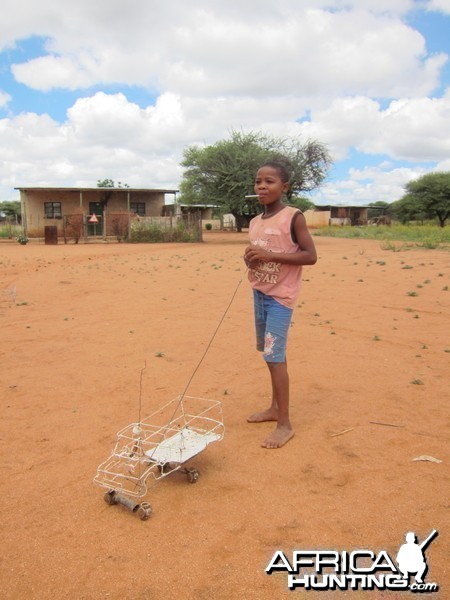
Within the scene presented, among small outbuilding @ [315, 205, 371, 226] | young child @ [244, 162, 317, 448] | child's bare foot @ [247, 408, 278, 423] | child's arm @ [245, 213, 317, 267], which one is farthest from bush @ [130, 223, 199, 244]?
small outbuilding @ [315, 205, 371, 226]

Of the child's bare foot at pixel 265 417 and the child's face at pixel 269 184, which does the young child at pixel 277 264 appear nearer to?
the child's face at pixel 269 184

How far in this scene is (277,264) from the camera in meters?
3.28

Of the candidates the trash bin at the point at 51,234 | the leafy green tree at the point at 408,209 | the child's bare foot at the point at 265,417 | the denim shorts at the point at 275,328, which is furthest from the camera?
the leafy green tree at the point at 408,209

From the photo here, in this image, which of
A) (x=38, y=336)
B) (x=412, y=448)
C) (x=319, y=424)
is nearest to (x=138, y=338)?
(x=38, y=336)

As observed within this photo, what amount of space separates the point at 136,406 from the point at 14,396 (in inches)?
42.1

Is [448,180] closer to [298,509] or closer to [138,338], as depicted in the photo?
[138,338]

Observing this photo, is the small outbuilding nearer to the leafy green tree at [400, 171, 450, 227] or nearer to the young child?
the leafy green tree at [400, 171, 450, 227]

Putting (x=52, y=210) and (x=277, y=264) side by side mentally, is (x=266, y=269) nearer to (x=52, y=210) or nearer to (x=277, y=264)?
(x=277, y=264)

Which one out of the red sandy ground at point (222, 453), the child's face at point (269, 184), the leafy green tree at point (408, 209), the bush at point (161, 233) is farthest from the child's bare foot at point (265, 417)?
the leafy green tree at point (408, 209)

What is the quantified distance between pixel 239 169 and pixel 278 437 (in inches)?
987

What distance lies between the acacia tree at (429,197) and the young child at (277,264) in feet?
134

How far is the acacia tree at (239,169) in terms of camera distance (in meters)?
27.1

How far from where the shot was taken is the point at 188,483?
2830mm

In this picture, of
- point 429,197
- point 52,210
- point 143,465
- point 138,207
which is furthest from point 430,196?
point 143,465
